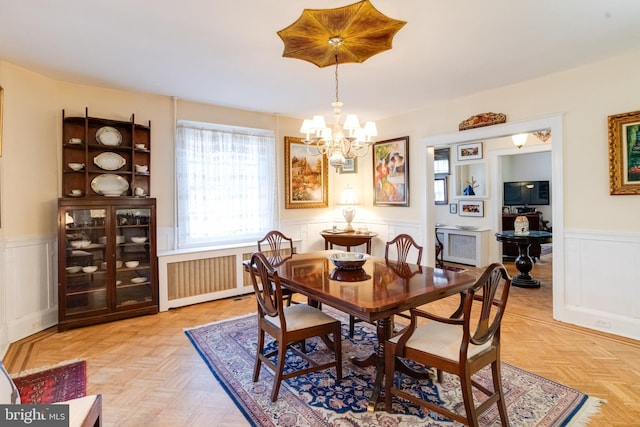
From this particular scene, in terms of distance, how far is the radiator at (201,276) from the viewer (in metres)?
4.08

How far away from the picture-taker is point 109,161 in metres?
3.72

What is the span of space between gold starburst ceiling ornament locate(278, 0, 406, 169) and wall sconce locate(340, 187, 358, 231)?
7.44 feet

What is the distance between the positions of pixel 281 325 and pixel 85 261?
2.65 meters

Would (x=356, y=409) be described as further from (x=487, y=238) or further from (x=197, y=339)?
(x=487, y=238)

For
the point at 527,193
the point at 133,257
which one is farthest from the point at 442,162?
the point at 133,257

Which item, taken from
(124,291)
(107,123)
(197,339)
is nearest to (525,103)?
(197,339)

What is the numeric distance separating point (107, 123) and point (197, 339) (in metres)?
2.58

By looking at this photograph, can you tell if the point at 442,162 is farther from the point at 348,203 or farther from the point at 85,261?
the point at 85,261

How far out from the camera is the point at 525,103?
3.68 meters

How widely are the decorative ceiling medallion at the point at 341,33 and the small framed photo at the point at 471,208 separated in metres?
4.86

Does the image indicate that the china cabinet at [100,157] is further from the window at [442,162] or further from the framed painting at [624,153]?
the window at [442,162]

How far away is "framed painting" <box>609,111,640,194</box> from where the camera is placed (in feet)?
9.81

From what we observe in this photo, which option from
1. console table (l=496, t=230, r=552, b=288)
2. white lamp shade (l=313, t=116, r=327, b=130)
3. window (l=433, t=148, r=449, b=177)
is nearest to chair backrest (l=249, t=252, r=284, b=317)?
white lamp shade (l=313, t=116, r=327, b=130)

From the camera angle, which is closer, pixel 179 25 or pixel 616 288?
pixel 179 25
